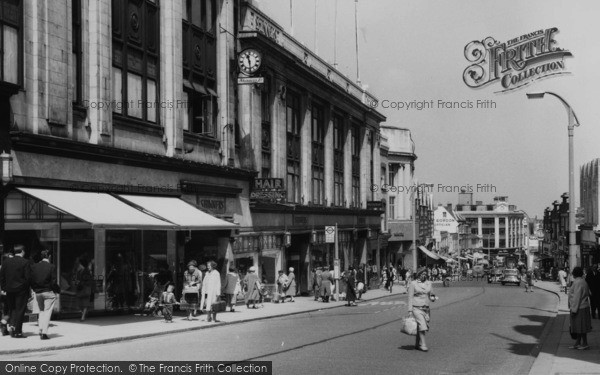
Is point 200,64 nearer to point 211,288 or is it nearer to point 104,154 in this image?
point 104,154

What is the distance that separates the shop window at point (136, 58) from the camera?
2594 centimetres

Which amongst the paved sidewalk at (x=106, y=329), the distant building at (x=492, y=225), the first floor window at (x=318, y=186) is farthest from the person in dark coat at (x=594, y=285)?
the distant building at (x=492, y=225)

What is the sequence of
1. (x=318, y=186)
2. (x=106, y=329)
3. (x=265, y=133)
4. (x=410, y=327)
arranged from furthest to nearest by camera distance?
1. (x=318, y=186)
2. (x=265, y=133)
3. (x=106, y=329)
4. (x=410, y=327)

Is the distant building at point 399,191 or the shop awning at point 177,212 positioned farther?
the distant building at point 399,191

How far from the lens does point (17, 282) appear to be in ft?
56.5

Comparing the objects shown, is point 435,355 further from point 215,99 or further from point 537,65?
point 215,99

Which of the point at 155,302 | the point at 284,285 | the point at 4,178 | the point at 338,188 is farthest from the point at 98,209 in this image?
the point at 338,188

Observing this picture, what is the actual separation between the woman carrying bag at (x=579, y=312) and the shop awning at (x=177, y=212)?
40.1 ft

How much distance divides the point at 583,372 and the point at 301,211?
31.1 meters

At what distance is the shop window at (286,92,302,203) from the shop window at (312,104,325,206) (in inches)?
117

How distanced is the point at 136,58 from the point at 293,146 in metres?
18.2

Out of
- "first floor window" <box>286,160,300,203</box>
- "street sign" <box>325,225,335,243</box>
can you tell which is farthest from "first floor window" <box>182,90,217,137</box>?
"first floor window" <box>286,160,300,203</box>

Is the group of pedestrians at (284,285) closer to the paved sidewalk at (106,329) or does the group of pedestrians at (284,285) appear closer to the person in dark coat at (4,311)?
the paved sidewalk at (106,329)

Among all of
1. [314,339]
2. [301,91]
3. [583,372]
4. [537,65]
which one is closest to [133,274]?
[314,339]
